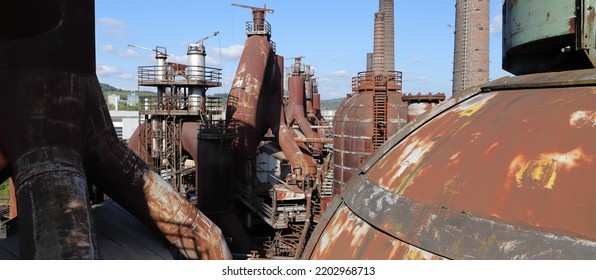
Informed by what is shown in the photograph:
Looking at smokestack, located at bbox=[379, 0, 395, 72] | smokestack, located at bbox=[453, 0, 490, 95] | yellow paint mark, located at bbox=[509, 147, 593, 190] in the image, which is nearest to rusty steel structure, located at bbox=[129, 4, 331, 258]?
smokestack, located at bbox=[453, 0, 490, 95]

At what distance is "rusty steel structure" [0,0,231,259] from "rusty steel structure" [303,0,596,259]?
16.5 ft

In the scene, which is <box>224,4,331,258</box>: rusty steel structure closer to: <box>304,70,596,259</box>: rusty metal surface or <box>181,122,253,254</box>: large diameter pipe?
<box>181,122,253,254</box>: large diameter pipe

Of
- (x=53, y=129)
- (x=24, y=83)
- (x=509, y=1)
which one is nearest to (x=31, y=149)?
(x=53, y=129)

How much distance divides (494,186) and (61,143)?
25.1 ft

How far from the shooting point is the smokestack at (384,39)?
96.7ft

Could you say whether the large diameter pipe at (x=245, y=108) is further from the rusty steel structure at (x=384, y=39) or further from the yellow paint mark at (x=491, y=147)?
the yellow paint mark at (x=491, y=147)

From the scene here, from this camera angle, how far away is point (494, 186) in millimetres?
2521

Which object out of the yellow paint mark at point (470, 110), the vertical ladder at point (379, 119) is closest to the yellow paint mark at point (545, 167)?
the yellow paint mark at point (470, 110)

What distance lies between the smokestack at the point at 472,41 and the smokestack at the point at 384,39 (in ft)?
20.6

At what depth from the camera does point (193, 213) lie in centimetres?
936

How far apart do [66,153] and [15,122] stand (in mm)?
1024

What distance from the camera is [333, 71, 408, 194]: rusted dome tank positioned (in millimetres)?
14773

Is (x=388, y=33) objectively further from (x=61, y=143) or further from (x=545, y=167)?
(x=545, y=167)
